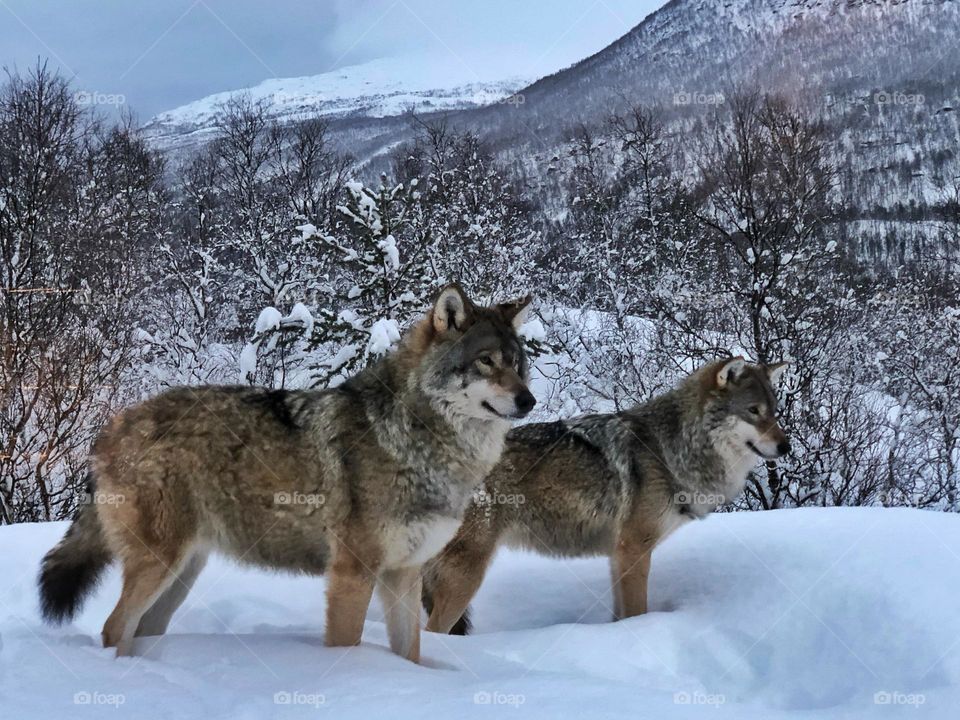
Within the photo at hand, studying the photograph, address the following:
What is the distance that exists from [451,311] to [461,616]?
106 inches

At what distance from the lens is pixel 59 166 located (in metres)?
17.5

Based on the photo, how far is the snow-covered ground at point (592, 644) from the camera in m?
2.94

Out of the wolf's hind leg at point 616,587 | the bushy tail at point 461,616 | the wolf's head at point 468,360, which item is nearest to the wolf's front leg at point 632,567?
the wolf's hind leg at point 616,587

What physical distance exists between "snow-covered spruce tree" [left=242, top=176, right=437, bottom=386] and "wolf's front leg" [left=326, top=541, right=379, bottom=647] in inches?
328

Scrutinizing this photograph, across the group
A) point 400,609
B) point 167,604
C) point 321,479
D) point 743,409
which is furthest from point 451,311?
point 743,409

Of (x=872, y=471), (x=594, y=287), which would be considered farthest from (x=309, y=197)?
(x=872, y=471)

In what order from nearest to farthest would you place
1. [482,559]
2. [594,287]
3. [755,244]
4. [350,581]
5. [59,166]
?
[350,581], [482,559], [755,244], [59,166], [594,287]

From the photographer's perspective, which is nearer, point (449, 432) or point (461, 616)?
point (449, 432)

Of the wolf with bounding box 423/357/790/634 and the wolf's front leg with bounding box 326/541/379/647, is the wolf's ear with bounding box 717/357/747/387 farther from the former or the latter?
the wolf's front leg with bounding box 326/541/379/647

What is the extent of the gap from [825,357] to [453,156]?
2002 cm

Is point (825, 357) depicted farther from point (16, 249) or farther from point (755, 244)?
point (16, 249)

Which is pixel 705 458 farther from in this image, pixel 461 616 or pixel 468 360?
pixel 468 360

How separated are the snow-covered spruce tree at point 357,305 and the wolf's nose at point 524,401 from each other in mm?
8411

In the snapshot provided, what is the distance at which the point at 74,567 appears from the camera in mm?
4047
